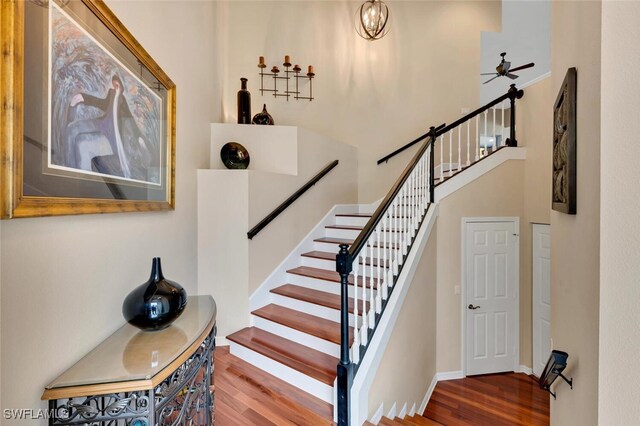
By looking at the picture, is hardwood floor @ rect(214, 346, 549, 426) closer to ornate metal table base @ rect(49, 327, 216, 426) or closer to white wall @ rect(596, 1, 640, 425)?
ornate metal table base @ rect(49, 327, 216, 426)

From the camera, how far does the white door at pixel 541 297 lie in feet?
12.3

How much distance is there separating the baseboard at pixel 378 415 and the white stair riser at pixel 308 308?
614 millimetres

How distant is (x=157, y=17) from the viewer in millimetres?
1877

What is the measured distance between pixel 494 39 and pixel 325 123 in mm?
3659

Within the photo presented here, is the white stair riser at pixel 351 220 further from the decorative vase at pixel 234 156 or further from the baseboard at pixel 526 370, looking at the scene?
the baseboard at pixel 526 370

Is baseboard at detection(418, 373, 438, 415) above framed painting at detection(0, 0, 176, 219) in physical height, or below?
below

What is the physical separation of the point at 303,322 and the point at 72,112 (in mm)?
2180

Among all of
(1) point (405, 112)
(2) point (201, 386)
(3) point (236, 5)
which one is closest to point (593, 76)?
(2) point (201, 386)

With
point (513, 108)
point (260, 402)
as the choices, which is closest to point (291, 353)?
point (260, 402)

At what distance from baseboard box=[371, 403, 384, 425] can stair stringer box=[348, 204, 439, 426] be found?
16 cm

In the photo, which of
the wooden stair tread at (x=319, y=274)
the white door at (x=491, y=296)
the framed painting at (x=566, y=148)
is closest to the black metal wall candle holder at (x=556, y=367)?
the framed painting at (x=566, y=148)

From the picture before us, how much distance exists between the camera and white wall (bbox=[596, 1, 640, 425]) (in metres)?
0.86

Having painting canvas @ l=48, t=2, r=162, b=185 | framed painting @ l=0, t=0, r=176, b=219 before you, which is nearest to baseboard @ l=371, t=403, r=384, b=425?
framed painting @ l=0, t=0, r=176, b=219

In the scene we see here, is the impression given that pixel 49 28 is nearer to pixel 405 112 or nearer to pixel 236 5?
pixel 236 5
